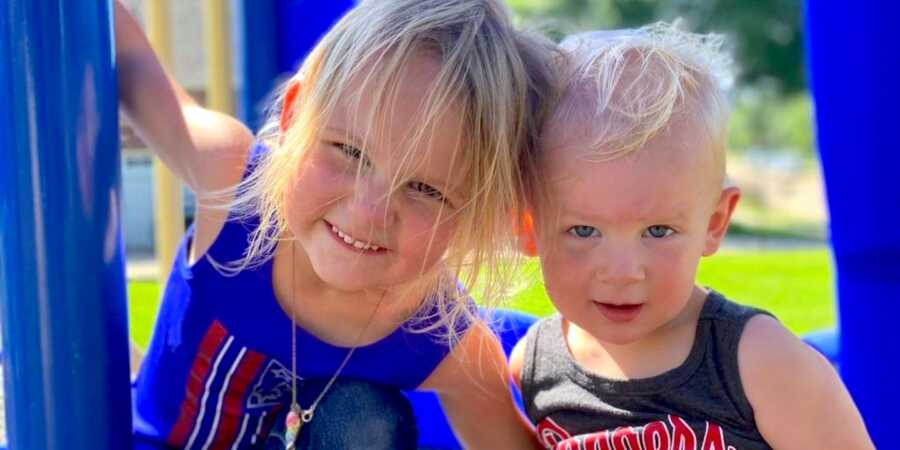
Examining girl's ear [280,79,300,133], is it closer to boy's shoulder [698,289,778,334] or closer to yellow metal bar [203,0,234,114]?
boy's shoulder [698,289,778,334]

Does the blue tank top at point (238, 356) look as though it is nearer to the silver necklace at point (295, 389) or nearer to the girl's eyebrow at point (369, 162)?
the silver necklace at point (295, 389)

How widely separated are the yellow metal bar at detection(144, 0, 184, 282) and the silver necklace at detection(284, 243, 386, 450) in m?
0.78

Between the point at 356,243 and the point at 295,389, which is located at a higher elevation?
the point at 356,243

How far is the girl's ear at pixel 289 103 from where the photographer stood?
1.06 metres

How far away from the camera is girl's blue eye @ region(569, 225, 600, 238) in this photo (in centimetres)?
100

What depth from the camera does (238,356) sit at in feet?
3.81

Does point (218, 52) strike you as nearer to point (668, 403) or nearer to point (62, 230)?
point (62, 230)

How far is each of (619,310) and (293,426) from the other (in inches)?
14.1

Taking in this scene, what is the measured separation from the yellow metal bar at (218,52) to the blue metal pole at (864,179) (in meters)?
1.08

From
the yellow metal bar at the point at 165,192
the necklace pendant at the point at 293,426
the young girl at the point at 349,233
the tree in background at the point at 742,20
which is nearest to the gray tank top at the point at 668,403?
the young girl at the point at 349,233

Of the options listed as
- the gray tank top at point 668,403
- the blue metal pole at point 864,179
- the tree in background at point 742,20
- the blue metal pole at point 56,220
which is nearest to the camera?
the blue metal pole at point 56,220

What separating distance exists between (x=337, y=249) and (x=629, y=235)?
0.88ft

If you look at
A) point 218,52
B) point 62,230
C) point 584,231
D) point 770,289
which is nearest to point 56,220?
point 62,230

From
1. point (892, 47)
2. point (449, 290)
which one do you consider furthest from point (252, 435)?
point (892, 47)
